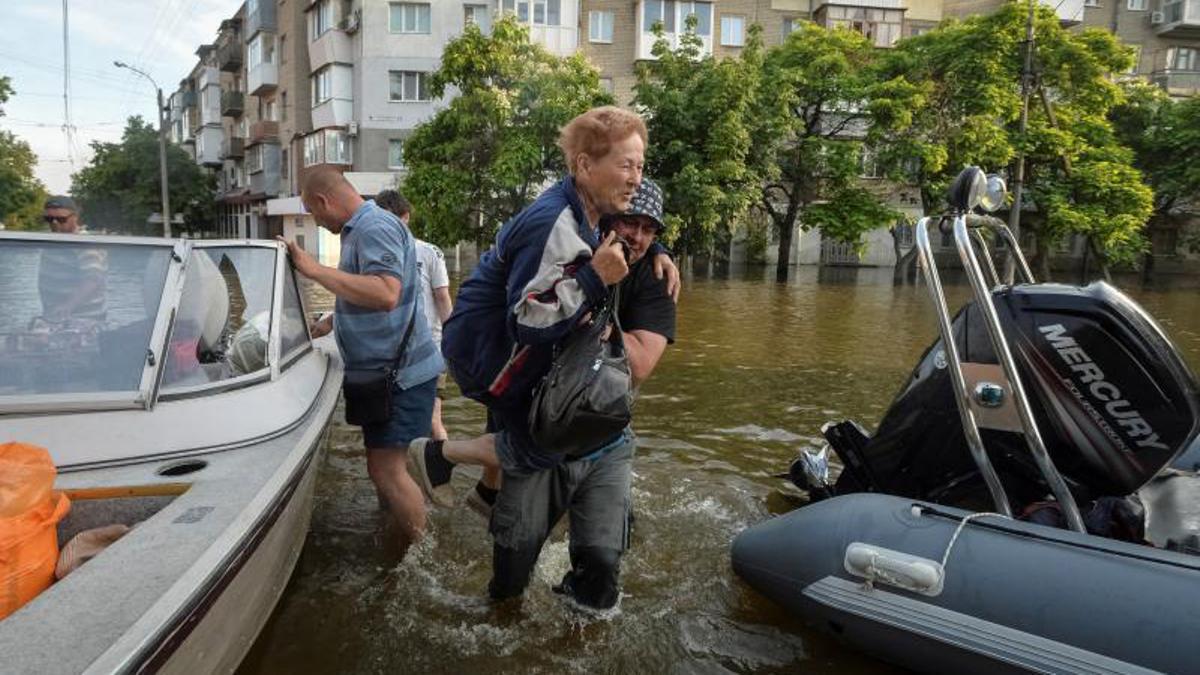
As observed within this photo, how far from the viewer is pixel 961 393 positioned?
3016 mm

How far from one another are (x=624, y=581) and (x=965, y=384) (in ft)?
5.68

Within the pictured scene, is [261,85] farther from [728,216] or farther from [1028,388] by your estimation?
[1028,388]

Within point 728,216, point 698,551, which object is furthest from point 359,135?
point 698,551

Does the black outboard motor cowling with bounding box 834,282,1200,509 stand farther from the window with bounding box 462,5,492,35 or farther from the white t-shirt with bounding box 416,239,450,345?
the window with bounding box 462,5,492,35

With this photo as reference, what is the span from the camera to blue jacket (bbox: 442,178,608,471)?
7.38 ft

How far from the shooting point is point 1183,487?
301 cm

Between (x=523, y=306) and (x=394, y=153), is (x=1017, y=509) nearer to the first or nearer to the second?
(x=523, y=306)

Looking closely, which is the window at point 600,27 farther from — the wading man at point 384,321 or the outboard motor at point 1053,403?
the outboard motor at point 1053,403

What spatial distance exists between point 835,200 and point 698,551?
70.9 ft

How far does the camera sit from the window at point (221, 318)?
304 cm

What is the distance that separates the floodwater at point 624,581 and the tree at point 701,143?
1225 centimetres

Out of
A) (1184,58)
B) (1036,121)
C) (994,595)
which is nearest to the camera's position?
(994,595)

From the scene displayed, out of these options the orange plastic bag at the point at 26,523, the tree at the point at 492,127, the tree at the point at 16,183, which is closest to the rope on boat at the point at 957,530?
the orange plastic bag at the point at 26,523

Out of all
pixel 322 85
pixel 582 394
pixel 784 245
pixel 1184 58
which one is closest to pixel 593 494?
pixel 582 394
